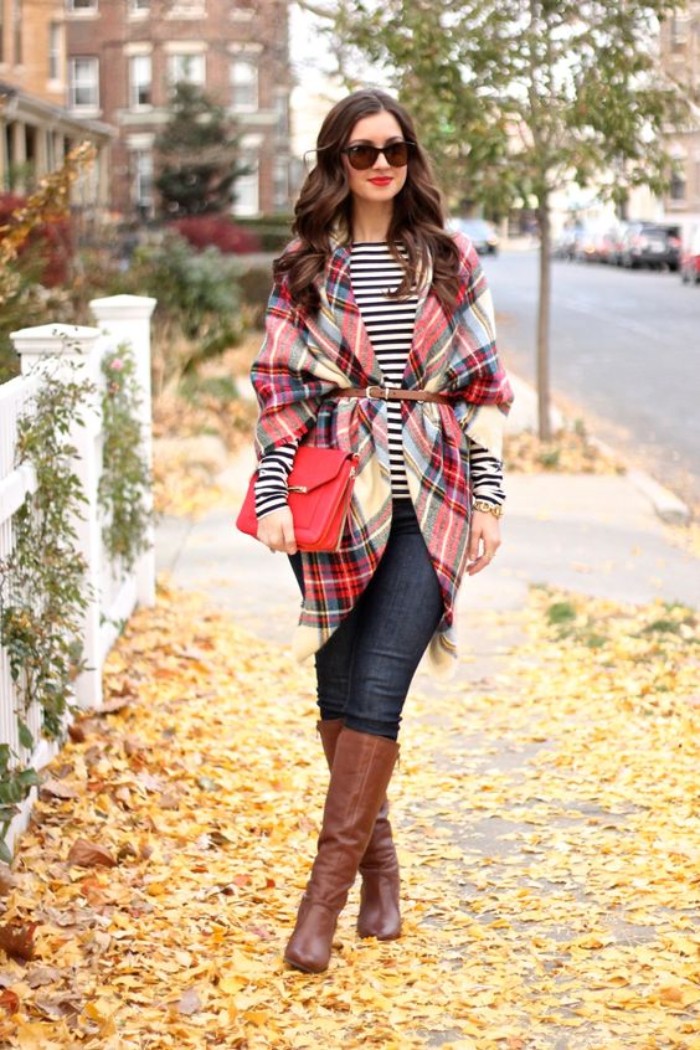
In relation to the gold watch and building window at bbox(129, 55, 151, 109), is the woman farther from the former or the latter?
building window at bbox(129, 55, 151, 109)

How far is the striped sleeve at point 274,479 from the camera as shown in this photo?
3674 millimetres

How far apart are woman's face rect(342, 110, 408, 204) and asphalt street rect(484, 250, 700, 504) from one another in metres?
8.68

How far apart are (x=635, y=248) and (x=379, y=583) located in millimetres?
50056

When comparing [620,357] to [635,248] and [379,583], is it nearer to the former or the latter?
[379,583]

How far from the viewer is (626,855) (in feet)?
15.1

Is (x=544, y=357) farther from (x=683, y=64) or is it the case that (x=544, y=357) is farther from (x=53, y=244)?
(x=53, y=244)

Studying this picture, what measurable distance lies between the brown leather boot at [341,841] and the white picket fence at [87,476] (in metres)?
0.99

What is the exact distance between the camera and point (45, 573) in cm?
482

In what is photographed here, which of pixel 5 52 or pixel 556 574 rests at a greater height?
pixel 5 52

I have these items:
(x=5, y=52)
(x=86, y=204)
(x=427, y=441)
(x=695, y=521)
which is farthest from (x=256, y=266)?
(x=427, y=441)

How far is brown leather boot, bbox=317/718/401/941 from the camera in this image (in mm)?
3994

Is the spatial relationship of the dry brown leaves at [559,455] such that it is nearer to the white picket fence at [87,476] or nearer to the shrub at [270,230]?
the white picket fence at [87,476]

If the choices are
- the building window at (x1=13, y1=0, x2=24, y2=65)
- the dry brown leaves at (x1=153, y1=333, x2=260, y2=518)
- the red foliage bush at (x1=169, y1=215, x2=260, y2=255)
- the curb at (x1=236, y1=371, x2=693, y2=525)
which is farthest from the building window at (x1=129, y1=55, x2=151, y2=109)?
the curb at (x1=236, y1=371, x2=693, y2=525)

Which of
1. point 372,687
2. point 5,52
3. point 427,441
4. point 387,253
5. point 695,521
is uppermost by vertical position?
point 5,52
